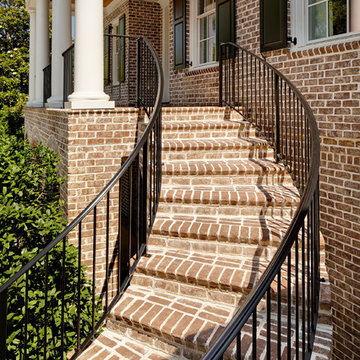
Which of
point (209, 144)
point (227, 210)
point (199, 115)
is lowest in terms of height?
point (227, 210)

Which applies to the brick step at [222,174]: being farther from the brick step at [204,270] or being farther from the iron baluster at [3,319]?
the iron baluster at [3,319]

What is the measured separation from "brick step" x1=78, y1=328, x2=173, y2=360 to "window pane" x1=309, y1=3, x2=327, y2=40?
13.9 ft

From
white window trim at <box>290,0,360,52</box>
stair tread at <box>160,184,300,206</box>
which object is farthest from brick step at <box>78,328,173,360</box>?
white window trim at <box>290,0,360,52</box>

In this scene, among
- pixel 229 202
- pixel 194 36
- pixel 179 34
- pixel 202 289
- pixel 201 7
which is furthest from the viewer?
pixel 179 34

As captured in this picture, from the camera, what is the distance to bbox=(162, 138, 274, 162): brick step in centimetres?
509

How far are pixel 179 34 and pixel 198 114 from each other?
3.48 m

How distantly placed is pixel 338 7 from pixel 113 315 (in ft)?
14.3

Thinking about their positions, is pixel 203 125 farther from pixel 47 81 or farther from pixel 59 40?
pixel 47 81

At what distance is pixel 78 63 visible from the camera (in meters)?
5.29

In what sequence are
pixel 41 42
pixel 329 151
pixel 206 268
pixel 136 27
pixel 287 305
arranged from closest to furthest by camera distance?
1. pixel 287 305
2. pixel 206 268
3. pixel 329 151
4. pixel 41 42
5. pixel 136 27

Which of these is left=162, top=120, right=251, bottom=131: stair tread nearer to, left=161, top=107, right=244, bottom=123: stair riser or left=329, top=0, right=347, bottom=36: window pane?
left=161, top=107, right=244, bottom=123: stair riser

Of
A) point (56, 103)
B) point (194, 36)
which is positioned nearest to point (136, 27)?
point (194, 36)

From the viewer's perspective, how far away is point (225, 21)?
24.0ft

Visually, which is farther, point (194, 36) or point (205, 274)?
point (194, 36)
